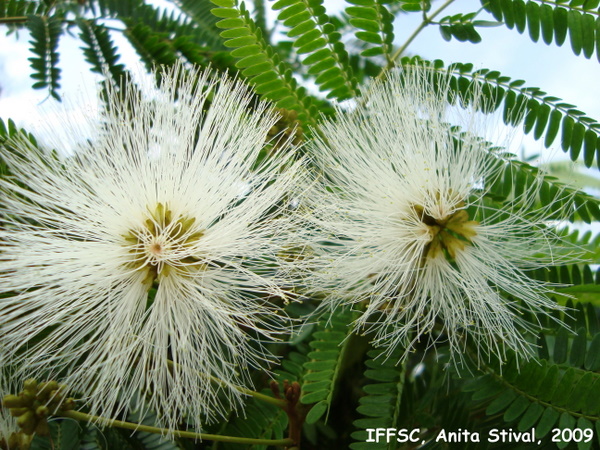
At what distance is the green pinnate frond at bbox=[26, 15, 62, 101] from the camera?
76.1 inches

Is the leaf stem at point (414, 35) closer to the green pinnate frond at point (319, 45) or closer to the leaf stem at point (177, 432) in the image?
the green pinnate frond at point (319, 45)

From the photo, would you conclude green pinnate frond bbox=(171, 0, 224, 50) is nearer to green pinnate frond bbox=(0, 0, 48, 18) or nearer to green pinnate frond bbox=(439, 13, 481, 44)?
green pinnate frond bbox=(0, 0, 48, 18)

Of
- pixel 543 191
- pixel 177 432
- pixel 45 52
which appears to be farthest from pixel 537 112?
pixel 45 52

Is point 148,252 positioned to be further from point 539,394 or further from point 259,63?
point 539,394

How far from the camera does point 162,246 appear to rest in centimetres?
142

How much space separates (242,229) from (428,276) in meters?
0.51

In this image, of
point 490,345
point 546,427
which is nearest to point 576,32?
point 490,345

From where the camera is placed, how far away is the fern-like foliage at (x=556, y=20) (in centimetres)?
155

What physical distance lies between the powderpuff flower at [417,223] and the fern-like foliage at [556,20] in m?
0.27

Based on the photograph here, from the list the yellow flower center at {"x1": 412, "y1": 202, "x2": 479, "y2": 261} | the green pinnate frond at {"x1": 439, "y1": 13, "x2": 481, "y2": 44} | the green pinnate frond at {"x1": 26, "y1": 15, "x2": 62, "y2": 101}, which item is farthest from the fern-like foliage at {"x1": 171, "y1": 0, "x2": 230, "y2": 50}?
the yellow flower center at {"x1": 412, "y1": 202, "x2": 479, "y2": 261}

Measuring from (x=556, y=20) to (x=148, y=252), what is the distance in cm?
128

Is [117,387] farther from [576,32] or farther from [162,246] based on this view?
[576,32]

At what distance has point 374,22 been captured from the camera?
168cm

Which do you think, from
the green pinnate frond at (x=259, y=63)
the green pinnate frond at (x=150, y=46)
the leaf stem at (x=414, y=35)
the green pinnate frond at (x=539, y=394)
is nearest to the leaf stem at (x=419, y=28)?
the leaf stem at (x=414, y=35)
